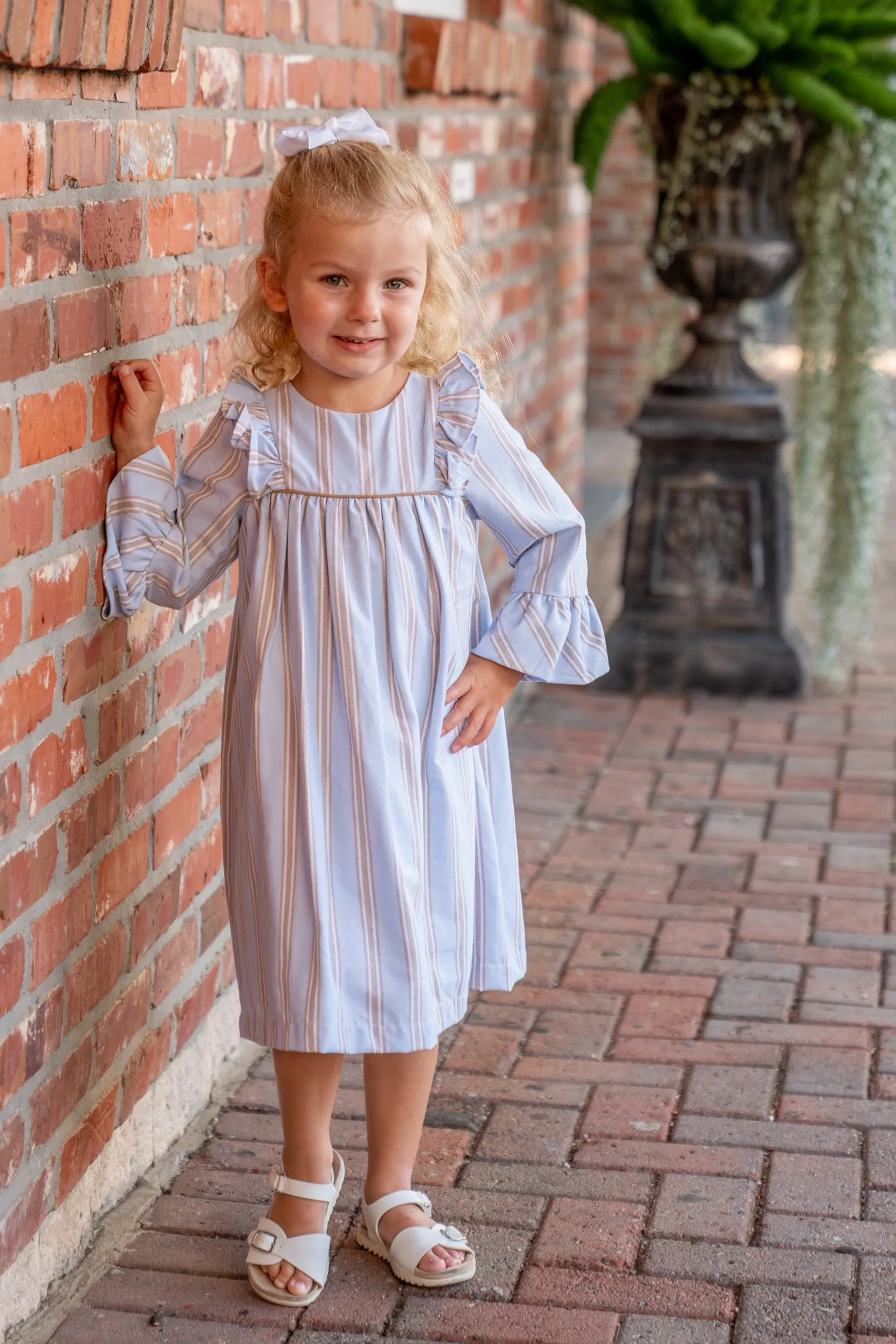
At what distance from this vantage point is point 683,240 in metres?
4.66

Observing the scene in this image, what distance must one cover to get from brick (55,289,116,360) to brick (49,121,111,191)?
12cm

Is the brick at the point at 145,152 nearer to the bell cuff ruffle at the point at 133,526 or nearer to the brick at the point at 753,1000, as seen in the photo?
the bell cuff ruffle at the point at 133,526

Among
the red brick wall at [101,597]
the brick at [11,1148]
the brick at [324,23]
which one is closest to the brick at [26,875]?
the red brick wall at [101,597]

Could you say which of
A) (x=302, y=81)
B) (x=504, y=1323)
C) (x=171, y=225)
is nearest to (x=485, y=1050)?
(x=504, y=1323)

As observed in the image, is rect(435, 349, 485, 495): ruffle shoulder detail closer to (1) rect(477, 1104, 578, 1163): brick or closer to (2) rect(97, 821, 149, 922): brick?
(2) rect(97, 821, 149, 922): brick

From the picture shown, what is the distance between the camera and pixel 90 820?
6.82 feet

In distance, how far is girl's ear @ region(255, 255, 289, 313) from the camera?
6.61ft

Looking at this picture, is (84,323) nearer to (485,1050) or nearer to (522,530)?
(522,530)

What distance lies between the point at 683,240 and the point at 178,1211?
3217mm

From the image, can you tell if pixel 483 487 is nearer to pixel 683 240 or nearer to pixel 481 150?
pixel 481 150

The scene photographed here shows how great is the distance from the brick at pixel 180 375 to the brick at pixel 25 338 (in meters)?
0.40

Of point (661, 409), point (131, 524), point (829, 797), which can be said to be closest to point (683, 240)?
point (661, 409)

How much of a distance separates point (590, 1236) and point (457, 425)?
1.05 m

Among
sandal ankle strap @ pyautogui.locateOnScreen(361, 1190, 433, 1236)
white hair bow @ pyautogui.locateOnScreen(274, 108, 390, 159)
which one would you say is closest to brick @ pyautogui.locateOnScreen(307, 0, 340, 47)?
white hair bow @ pyautogui.locateOnScreen(274, 108, 390, 159)
